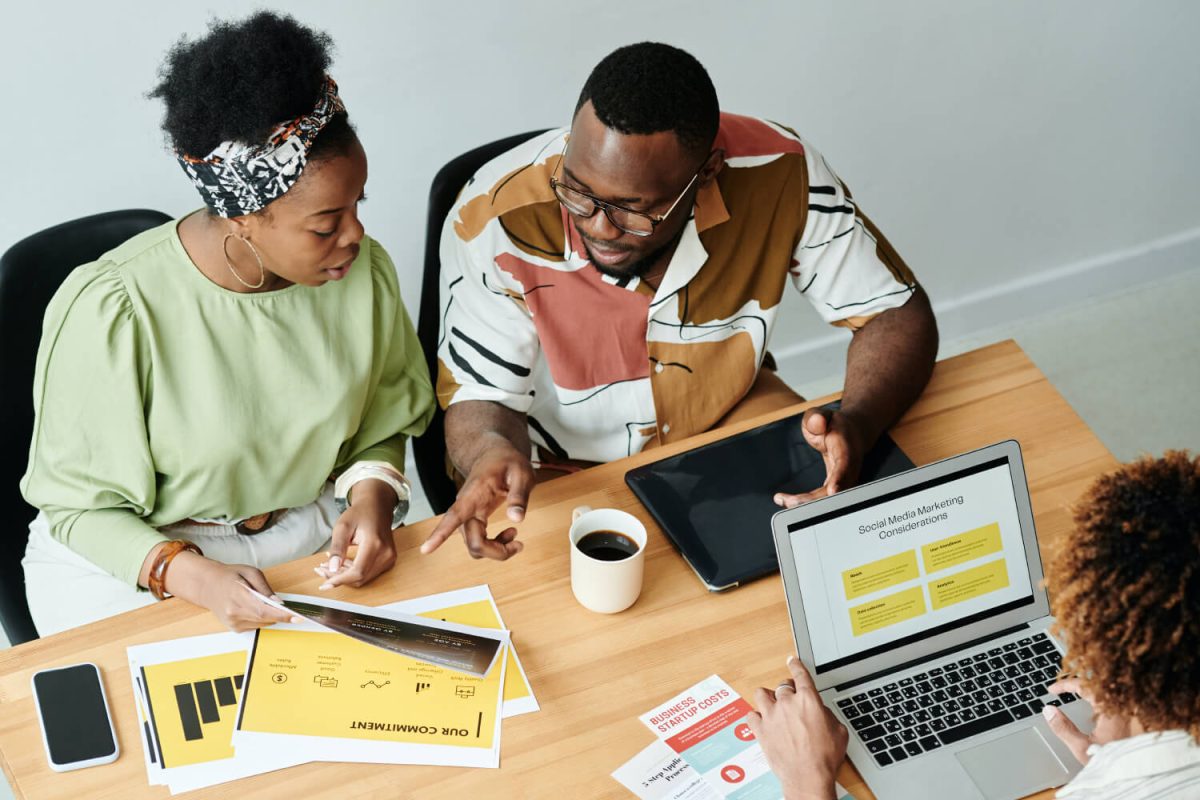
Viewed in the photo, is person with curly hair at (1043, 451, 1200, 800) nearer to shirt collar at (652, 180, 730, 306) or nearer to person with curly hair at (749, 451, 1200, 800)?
person with curly hair at (749, 451, 1200, 800)

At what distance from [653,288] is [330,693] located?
76 centimetres

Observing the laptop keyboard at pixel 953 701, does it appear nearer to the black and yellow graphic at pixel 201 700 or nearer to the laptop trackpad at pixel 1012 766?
the laptop trackpad at pixel 1012 766

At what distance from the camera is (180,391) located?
1.55 metres

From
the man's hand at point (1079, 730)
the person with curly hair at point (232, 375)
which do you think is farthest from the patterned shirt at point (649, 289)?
the man's hand at point (1079, 730)

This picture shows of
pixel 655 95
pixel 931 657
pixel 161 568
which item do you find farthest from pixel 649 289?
pixel 161 568

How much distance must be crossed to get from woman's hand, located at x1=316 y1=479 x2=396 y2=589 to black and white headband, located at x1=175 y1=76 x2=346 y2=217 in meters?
0.41

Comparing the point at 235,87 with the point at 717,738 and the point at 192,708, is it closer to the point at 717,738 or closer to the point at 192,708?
the point at 192,708

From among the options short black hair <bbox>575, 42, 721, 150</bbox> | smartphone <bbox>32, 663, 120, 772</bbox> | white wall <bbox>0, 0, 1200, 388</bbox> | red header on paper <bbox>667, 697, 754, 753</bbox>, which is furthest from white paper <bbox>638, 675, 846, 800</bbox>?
white wall <bbox>0, 0, 1200, 388</bbox>

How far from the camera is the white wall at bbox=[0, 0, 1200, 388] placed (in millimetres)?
1990

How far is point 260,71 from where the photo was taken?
4.49 ft

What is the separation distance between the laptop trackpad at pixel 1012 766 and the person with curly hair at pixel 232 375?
2.38ft

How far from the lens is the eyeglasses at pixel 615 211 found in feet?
5.10

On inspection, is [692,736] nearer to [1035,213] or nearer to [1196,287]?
[1035,213]

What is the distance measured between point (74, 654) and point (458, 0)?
135 cm
